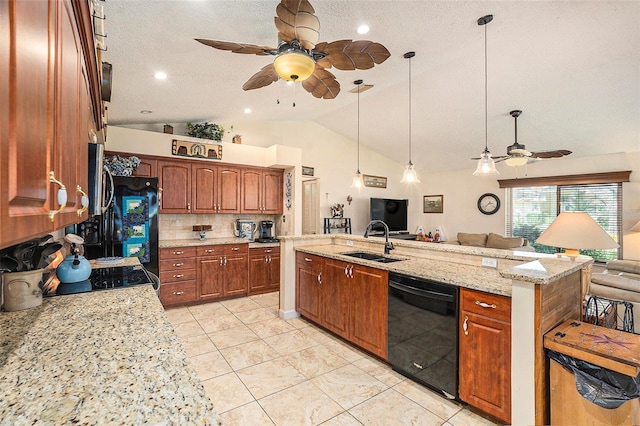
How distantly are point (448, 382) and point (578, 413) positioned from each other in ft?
2.37

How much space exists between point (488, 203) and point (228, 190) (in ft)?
20.0

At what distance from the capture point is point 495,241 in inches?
262

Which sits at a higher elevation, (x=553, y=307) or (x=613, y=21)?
(x=613, y=21)

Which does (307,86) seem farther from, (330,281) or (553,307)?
(553,307)

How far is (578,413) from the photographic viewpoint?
5.43ft

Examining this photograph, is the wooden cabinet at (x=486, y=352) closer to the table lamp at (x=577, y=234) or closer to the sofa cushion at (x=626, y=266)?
the table lamp at (x=577, y=234)

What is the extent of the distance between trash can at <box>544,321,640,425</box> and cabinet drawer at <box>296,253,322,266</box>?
7.06ft

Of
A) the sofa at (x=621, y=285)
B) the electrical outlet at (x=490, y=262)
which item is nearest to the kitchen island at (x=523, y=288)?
the electrical outlet at (x=490, y=262)

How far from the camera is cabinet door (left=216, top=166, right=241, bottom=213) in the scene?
16.1 ft

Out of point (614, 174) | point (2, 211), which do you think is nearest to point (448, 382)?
point (2, 211)

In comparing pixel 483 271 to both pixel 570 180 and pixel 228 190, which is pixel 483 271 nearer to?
pixel 228 190

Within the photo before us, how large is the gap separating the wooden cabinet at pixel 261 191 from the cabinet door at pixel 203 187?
0.51m

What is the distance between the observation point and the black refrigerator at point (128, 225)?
3557 millimetres

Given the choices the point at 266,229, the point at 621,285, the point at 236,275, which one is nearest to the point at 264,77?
the point at 236,275
